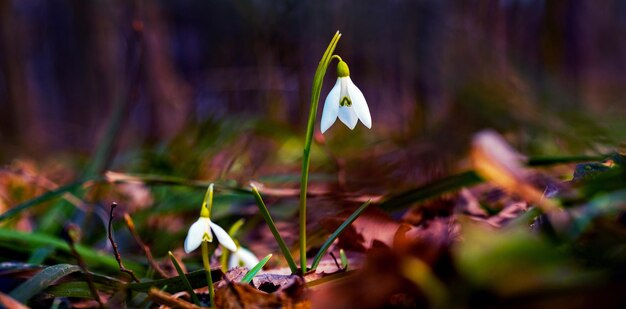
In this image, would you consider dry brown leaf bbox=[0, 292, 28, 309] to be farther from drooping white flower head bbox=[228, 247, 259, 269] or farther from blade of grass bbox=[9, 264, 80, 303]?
drooping white flower head bbox=[228, 247, 259, 269]

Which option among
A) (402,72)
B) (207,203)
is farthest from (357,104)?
(402,72)

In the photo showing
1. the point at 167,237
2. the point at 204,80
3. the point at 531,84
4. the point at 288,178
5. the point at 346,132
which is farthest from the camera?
the point at 204,80

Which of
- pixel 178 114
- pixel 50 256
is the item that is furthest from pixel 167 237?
pixel 178 114

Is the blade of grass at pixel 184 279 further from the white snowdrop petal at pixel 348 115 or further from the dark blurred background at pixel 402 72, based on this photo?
the dark blurred background at pixel 402 72

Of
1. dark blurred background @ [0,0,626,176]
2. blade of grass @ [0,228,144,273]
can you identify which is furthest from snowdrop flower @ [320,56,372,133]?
dark blurred background @ [0,0,626,176]

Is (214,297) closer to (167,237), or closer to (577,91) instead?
(167,237)

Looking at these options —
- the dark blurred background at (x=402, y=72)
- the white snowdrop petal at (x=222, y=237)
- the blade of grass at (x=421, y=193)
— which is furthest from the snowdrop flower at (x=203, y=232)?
the dark blurred background at (x=402, y=72)
